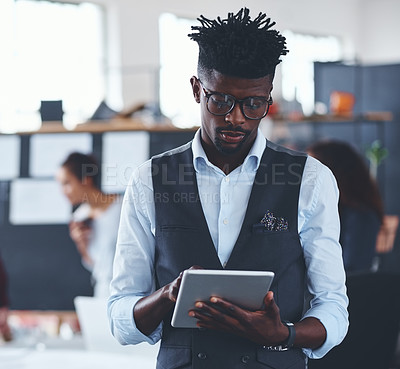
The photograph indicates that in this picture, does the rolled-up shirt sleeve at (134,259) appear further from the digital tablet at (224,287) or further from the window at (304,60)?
the window at (304,60)

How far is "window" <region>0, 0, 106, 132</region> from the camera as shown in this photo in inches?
237

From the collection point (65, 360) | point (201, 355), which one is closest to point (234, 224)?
point (201, 355)

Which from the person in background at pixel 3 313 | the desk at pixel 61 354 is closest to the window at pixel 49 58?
the person in background at pixel 3 313

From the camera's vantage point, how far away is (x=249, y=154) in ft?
3.92

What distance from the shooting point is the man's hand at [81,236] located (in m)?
3.05

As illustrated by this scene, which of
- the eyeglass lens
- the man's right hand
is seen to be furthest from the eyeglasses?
the man's right hand

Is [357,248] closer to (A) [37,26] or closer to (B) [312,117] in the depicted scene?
(B) [312,117]

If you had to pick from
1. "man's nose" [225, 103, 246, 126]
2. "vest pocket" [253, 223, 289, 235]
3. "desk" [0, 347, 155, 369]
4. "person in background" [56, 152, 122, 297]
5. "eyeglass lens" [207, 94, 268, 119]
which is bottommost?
"desk" [0, 347, 155, 369]

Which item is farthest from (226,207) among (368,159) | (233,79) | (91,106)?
(91,106)

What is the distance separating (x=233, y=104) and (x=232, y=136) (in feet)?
0.18

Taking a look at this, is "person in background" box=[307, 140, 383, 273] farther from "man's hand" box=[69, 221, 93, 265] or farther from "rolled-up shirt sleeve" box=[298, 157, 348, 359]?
"rolled-up shirt sleeve" box=[298, 157, 348, 359]

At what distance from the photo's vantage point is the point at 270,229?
3.72 feet

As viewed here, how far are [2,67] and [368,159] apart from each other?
338 cm

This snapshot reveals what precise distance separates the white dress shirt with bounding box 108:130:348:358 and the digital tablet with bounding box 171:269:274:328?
14 centimetres
